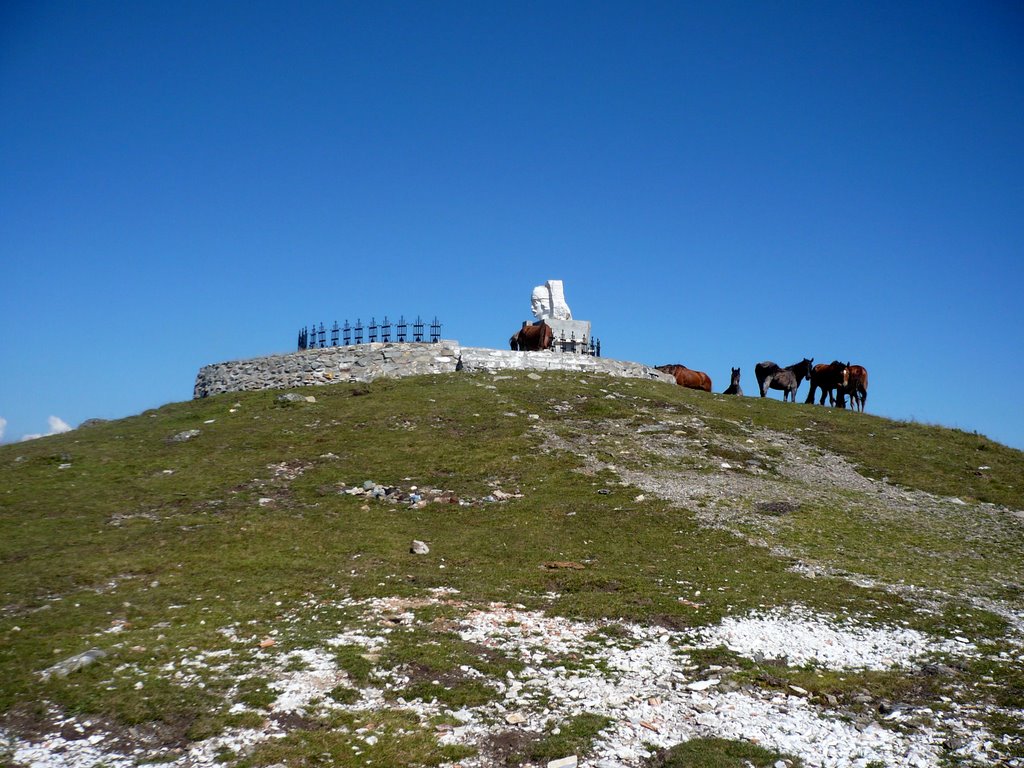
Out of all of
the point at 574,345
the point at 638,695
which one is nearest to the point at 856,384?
the point at 574,345

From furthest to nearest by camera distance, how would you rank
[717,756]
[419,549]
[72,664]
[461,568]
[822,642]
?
[419,549]
[461,568]
[822,642]
[72,664]
[717,756]

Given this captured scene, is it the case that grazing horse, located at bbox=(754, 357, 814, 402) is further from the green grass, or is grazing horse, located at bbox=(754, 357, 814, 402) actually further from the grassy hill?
the green grass

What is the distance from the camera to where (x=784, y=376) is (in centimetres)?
4344

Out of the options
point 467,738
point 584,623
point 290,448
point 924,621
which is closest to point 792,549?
point 924,621

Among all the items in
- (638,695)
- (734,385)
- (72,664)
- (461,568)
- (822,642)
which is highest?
(734,385)

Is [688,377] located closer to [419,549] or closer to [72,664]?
[419,549]

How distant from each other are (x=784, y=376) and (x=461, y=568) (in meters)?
31.6

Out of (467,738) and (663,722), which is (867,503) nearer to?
(663,722)

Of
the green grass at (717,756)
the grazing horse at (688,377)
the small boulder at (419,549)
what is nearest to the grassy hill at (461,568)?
the green grass at (717,756)

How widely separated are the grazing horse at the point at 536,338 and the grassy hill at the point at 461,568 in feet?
34.4

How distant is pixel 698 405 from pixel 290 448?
18.4m

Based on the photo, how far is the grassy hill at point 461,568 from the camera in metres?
9.96

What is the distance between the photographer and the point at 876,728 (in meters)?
10.0

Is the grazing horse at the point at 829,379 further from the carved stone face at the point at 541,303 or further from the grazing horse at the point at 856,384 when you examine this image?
the carved stone face at the point at 541,303
